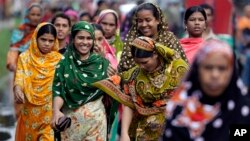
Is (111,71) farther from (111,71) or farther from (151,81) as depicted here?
(151,81)

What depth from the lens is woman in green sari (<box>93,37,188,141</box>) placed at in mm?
7902

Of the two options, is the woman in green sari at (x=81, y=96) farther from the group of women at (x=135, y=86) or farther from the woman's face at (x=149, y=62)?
the woman's face at (x=149, y=62)

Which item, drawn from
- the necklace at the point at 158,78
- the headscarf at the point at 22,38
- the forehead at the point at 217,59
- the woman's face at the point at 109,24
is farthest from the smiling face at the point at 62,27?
the forehead at the point at 217,59

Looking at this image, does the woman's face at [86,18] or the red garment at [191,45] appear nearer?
the red garment at [191,45]

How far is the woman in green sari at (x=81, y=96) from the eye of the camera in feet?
28.6

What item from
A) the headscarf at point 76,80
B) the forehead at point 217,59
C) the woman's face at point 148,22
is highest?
the forehead at point 217,59

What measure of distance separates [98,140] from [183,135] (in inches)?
100.0

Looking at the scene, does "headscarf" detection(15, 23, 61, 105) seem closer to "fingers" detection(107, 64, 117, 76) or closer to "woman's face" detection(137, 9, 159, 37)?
"fingers" detection(107, 64, 117, 76)

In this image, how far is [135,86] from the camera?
8.05 m

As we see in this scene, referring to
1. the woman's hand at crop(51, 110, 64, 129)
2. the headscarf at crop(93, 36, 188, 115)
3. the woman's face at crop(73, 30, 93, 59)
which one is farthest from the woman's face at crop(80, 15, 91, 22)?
the headscarf at crop(93, 36, 188, 115)

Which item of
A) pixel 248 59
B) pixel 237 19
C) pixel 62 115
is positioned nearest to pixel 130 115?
pixel 62 115

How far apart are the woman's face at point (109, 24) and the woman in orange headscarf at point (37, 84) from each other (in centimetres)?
184

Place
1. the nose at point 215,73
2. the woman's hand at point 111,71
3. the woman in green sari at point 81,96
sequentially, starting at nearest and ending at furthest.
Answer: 1. the nose at point 215,73
2. the woman in green sari at point 81,96
3. the woman's hand at point 111,71

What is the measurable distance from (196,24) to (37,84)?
166 cm
